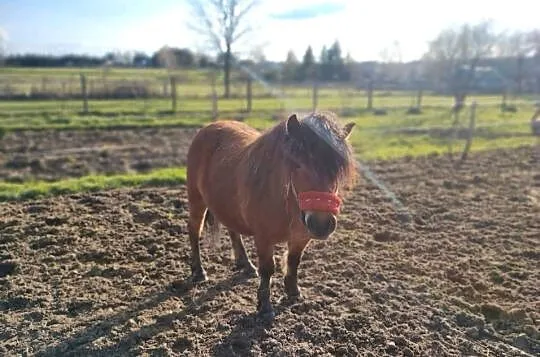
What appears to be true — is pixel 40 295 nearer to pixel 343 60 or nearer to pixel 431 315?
pixel 431 315

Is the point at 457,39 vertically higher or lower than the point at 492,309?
higher

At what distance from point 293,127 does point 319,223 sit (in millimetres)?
668

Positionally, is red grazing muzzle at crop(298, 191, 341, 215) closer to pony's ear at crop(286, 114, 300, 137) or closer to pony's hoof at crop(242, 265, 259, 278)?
pony's ear at crop(286, 114, 300, 137)

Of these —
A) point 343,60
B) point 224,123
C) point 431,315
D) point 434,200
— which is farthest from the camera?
point 343,60

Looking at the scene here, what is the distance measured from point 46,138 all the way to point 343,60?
31805mm

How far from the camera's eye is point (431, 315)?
3715mm

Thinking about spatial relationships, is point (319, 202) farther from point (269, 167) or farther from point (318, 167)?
point (269, 167)

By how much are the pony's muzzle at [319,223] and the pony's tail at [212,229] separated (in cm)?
180

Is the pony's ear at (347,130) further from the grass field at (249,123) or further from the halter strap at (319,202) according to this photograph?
the grass field at (249,123)

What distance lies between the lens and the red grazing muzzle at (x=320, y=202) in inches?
116

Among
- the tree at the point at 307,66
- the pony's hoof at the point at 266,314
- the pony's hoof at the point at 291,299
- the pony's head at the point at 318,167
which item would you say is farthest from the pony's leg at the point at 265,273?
the tree at the point at 307,66

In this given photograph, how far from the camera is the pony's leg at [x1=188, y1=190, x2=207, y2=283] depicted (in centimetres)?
438

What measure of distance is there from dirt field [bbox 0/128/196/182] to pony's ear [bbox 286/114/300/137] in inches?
268

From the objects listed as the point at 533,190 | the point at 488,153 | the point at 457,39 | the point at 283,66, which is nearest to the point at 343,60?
the point at 283,66
